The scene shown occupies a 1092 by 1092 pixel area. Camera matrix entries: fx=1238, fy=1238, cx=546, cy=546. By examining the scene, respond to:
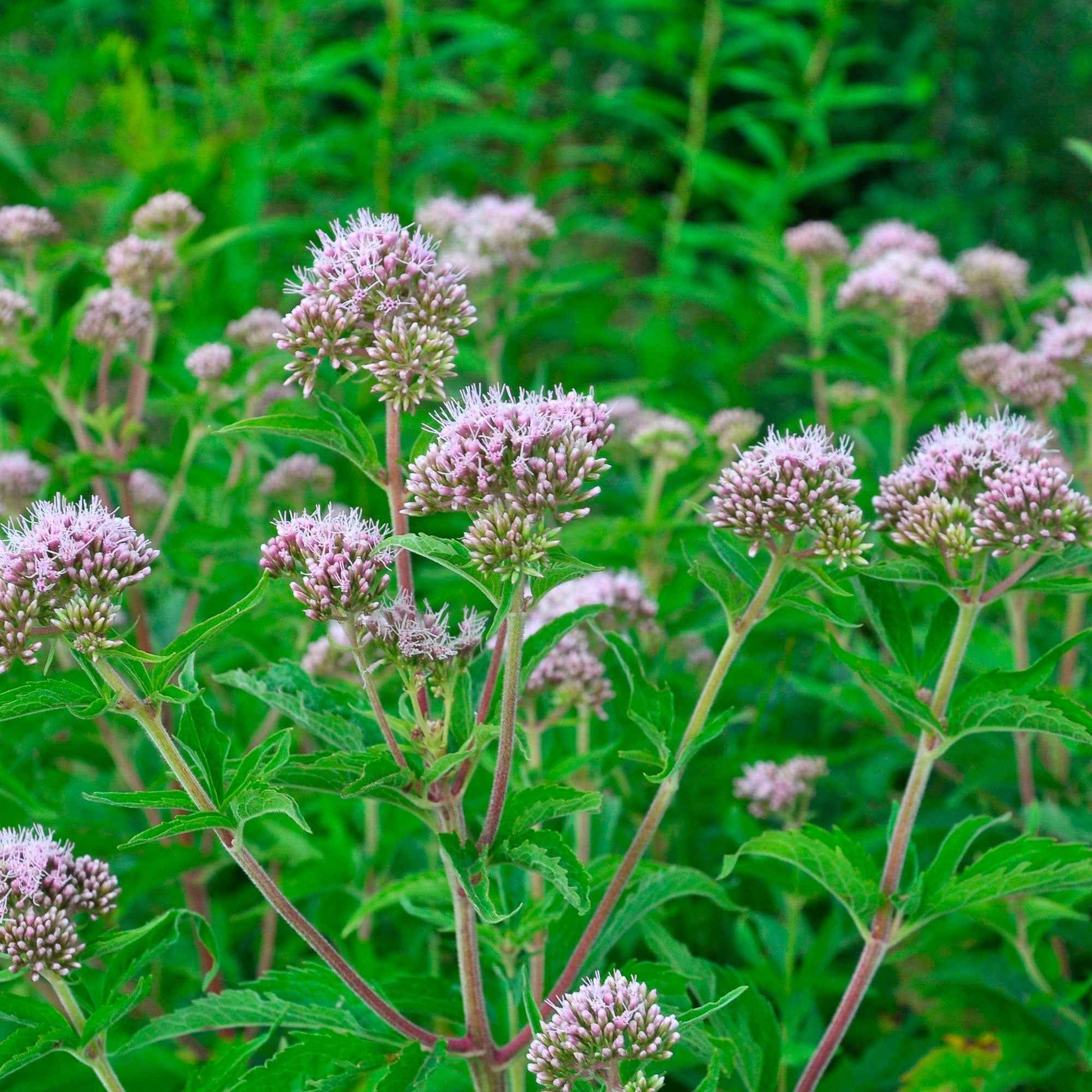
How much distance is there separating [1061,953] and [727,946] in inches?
24.5

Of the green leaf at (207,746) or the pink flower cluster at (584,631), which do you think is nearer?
the green leaf at (207,746)

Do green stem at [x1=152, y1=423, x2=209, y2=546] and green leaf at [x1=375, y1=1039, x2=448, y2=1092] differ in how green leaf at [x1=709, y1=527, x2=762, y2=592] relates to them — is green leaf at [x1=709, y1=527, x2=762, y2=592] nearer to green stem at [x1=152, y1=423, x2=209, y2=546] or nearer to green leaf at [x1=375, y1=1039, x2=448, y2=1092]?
green leaf at [x1=375, y1=1039, x2=448, y2=1092]

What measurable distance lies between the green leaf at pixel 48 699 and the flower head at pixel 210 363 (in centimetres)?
118

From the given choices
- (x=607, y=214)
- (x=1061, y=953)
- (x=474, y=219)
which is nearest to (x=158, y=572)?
(x=474, y=219)

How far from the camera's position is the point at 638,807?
233 centimetres

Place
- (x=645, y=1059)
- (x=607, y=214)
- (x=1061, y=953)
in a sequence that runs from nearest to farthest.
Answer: (x=645, y=1059) → (x=1061, y=953) → (x=607, y=214)

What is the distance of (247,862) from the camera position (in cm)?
138

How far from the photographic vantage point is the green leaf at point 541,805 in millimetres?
1375

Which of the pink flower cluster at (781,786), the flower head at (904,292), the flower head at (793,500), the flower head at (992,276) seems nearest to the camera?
the flower head at (793,500)

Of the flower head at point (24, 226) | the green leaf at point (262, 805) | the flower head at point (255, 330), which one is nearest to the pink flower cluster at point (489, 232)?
the flower head at point (255, 330)

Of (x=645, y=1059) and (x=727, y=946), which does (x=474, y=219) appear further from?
(x=645, y=1059)

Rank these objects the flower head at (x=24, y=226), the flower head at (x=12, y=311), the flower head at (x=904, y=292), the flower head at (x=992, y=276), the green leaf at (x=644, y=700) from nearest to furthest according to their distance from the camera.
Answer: the green leaf at (x=644, y=700), the flower head at (x=12, y=311), the flower head at (x=24, y=226), the flower head at (x=904, y=292), the flower head at (x=992, y=276)

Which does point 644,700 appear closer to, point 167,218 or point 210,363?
point 210,363

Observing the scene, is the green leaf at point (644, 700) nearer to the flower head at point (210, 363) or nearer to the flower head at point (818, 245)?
the flower head at point (210, 363)
